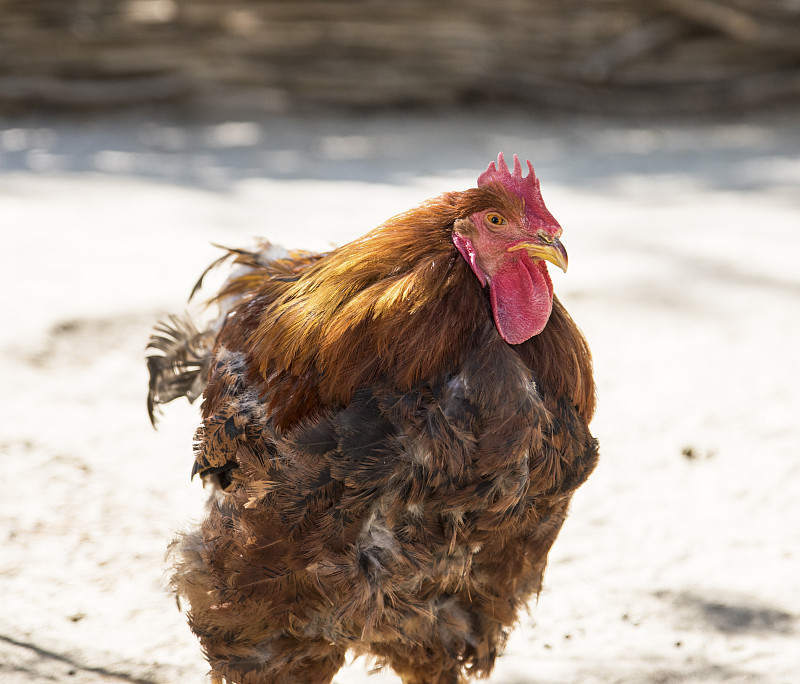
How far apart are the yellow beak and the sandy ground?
1.60m

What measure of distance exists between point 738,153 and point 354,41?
5.30 m

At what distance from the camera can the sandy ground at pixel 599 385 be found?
3141 mm

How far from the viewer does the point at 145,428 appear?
445cm

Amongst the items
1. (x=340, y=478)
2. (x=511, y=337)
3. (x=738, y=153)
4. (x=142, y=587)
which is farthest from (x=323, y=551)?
(x=738, y=153)

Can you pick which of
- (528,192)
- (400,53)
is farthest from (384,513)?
(400,53)

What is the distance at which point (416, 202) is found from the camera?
780cm

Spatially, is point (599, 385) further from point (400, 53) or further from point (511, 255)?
point (400, 53)

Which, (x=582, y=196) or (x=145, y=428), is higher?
(x=582, y=196)

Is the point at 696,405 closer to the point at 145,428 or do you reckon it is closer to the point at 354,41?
the point at 145,428

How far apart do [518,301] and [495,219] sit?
0.76ft

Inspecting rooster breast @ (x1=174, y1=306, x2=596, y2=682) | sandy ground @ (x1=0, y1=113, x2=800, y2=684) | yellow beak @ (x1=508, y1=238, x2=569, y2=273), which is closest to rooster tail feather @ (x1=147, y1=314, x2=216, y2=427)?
sandy ground @ (x1=0, y1=113, x2=800, y2=684)

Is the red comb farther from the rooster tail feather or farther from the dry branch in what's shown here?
the dry branch

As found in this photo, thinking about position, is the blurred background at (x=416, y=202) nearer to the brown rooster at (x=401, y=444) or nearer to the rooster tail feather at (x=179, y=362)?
the rooster tail feather at (x=179, y=362)

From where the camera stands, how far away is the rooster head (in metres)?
2.24
